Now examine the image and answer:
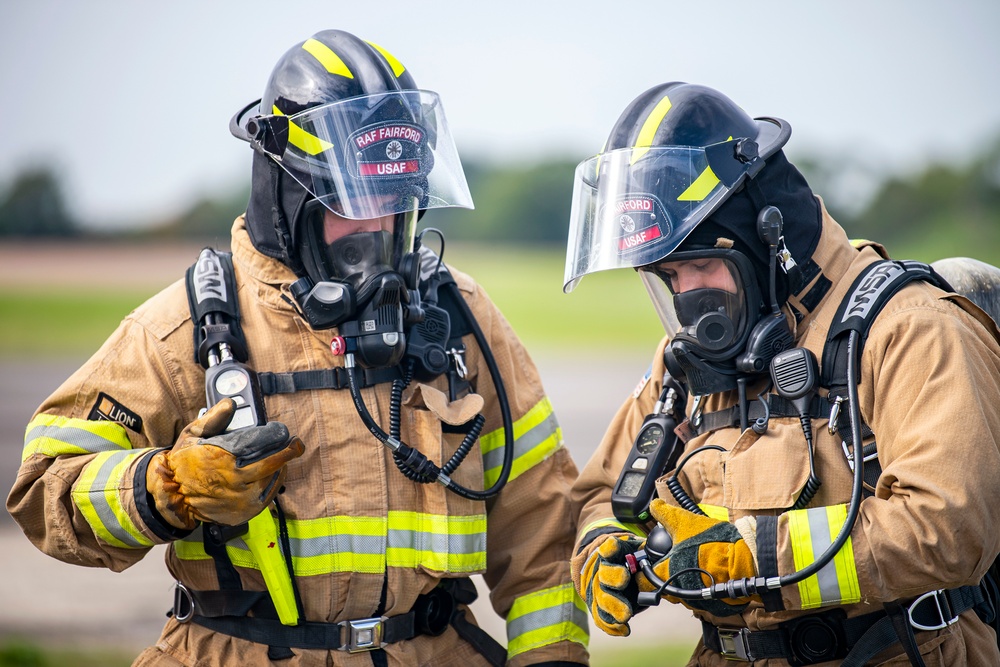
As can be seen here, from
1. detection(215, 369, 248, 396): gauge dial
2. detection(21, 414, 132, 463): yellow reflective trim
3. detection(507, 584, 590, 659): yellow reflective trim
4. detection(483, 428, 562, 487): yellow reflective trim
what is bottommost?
detection(507, 584, 590, 659): yellow reflective trim

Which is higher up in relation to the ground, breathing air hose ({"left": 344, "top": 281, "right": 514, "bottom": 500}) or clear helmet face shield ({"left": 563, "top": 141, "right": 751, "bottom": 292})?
clear helmet face shield ({"left": 563, "top": 141, "right": 751, "bottom": 292})

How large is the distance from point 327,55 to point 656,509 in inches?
65.0

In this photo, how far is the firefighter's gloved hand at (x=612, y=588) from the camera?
248cm

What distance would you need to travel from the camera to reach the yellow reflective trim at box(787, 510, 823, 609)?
2225 millimetres

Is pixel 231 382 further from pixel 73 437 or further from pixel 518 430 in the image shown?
pixel 518 430

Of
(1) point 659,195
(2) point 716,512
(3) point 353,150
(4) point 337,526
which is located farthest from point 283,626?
(1) point 659,195

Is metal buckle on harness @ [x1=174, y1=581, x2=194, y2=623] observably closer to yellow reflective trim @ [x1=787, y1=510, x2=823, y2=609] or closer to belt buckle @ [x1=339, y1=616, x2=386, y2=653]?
belt buckle @ [x1=339, y1=616, x2=386, y2=653]

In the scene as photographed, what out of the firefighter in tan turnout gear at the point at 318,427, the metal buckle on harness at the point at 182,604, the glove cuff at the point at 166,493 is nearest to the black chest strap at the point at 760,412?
the firefighter in tan turnout gear at the point at 318,427

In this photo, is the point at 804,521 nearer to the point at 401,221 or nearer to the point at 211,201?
the point at 401,221

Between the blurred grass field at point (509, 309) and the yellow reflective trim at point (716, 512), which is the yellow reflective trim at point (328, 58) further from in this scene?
the blurred grass field at point (509, 309)

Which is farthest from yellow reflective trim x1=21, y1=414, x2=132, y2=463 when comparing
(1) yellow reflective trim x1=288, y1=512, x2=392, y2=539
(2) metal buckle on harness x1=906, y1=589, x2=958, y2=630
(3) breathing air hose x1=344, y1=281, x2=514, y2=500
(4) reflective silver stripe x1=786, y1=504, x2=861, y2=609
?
(2) metal buckle on harness x1=906, y1=589, x2=958, y2=630

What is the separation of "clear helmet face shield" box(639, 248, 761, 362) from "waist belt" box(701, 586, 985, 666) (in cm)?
74

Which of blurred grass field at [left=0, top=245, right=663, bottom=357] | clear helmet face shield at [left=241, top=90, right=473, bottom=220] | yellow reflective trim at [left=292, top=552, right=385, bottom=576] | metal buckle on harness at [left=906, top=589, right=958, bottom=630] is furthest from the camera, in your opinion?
blurred grass field at [left=0, top=245, right=663, bottom=357]

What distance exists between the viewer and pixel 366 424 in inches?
104
